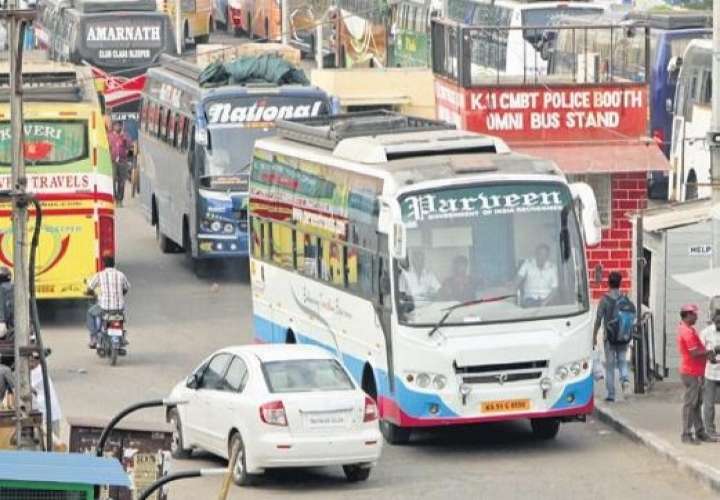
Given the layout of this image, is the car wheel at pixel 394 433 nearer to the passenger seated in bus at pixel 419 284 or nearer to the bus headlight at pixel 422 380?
the bus headlight at pixel 422 380

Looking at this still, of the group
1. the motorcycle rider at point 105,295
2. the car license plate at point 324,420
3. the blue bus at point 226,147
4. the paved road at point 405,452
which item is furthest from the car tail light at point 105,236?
the car license plate at point 324,420

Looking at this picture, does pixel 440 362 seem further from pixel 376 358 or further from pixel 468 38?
pixel 468 38

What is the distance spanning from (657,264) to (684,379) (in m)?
4.16

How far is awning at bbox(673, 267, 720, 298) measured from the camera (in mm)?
24656

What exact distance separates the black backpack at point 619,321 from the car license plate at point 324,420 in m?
5.03

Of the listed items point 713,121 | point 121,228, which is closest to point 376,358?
point 713,121

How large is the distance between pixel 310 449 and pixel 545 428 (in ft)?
12.9

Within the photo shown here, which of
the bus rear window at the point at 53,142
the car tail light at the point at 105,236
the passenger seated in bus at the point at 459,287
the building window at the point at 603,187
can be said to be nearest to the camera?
the passenger seated in bus at the point at 459,287

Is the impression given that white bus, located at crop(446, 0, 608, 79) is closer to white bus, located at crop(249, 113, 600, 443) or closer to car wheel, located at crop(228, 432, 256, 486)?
white bus, located at crop(249, 113, 600, 443)

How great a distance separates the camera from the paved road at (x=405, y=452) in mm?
23047

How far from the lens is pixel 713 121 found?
28891mm

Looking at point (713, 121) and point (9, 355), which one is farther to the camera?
point (713, 121)

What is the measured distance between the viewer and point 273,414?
2278cm

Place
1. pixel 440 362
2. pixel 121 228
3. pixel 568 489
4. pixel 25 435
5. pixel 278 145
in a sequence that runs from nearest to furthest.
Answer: pixel 25 435, pixel 568 489, pixel 440 362, pixel 278 145, pixel 121 228
